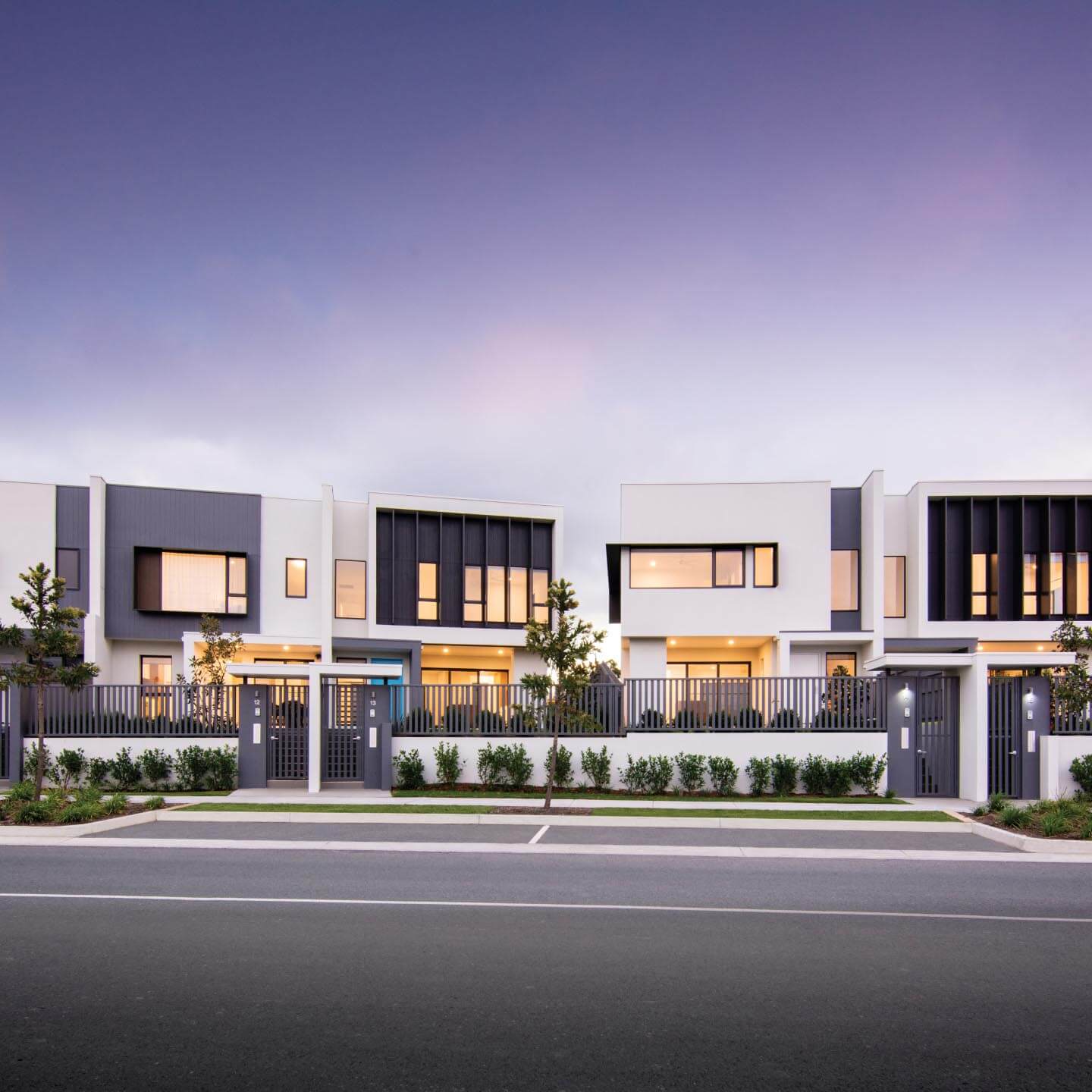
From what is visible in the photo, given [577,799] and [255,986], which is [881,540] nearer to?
[577,799]

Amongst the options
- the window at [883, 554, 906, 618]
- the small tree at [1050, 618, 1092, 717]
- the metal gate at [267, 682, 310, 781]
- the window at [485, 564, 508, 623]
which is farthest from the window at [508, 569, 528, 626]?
the small tree at [1050, 618, 1092, 717]

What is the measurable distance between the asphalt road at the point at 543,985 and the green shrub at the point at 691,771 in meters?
9.00

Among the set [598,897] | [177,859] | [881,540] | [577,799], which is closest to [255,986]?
[598,897]

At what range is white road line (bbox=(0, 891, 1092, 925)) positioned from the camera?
8.55 m

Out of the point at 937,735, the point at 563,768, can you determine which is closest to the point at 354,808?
the point at 563,768

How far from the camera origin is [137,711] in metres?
20.4

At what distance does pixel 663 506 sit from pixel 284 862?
66.7 feet

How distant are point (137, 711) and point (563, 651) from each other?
1071 centimetres

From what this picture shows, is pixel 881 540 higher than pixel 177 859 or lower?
higher

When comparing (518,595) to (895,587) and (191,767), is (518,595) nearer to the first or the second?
(895,587)

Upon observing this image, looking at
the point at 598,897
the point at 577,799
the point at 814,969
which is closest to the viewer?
the point at 814,969

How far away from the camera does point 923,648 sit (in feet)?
97.2

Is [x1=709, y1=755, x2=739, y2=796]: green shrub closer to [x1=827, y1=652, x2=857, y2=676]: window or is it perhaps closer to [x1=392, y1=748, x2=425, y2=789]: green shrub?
[x1=392, y1=748, x2=425, y2=789]: green shrub

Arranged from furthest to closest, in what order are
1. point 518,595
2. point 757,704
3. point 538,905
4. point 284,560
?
1. point 518,595
2. point 284,560
3. point 757,704
4. point 538,905
